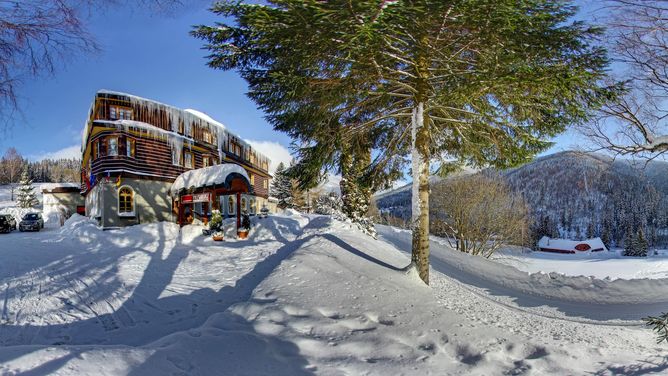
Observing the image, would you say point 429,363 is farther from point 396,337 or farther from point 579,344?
point 579,344

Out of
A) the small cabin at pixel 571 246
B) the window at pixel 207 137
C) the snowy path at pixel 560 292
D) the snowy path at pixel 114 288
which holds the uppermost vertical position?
the window at pixel 207 137

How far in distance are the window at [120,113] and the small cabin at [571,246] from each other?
232 feet

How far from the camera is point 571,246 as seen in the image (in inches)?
2532

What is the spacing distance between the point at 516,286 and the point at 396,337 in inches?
427

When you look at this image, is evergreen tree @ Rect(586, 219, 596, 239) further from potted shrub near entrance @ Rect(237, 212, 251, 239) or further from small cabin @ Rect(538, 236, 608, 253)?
potted shrub near entrance @ Rect(237, 212, 251, 239)

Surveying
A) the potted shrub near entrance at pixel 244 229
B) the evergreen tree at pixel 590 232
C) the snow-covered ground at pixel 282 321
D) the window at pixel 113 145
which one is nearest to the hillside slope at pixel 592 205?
the evergreen tree at pixel 590 232

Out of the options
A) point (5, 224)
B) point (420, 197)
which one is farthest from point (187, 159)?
point (420, 197)

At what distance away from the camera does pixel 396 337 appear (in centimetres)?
441

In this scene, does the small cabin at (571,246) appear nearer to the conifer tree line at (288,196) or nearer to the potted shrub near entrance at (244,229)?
the conifer tree line at (288,196)

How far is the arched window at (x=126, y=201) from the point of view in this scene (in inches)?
756

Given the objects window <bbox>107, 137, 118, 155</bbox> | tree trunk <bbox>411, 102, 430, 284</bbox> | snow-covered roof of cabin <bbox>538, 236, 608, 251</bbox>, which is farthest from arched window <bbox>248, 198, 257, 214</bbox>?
snow-covered roof of cabin <bbox>538, 236, 608, 251</bbox>

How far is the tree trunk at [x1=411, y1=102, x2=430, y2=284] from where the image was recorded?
26.6ft

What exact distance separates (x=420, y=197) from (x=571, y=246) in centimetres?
7250

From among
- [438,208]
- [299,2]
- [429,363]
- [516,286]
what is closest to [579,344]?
[429,363]
